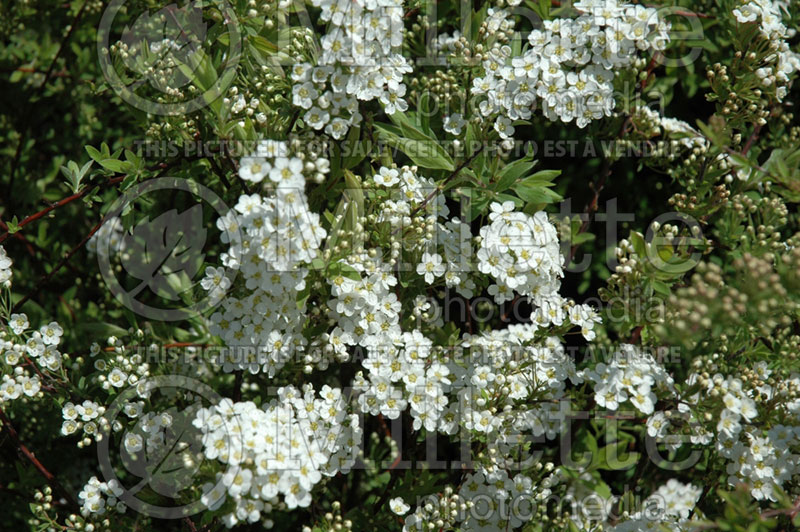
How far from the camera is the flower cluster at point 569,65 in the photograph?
10.3ft

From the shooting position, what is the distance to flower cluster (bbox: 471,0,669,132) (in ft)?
10.3

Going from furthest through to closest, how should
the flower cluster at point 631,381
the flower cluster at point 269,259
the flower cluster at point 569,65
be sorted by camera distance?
the flower cluster at point 569,65
the flower cluster at point 631,381
the flower cluster at point 269,259

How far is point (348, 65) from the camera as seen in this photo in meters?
2.86

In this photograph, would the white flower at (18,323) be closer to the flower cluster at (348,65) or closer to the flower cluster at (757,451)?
the flower cluster at (348,65)

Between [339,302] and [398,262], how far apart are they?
1.36 ft

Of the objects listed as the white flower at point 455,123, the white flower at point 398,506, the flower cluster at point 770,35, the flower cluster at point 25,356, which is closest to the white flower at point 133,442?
the flower cluster at point 25,356

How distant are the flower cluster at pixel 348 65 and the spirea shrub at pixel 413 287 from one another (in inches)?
0.5

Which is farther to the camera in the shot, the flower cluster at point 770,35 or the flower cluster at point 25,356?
the flower cluster at point 770,35

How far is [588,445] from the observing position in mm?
3564

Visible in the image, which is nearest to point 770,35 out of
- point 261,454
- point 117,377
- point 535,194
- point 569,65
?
point 569,65

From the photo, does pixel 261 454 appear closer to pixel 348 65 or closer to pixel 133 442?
pixel 133 442

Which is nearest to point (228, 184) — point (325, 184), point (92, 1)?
point (325, 184)

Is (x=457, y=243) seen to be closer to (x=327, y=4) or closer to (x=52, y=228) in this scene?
(x=327, y=4)

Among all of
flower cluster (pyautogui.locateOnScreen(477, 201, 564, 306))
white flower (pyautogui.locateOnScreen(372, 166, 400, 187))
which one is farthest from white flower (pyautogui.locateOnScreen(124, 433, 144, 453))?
flower cluster (pyautogui.locateOnScreen(477, 201, 564, 306))
